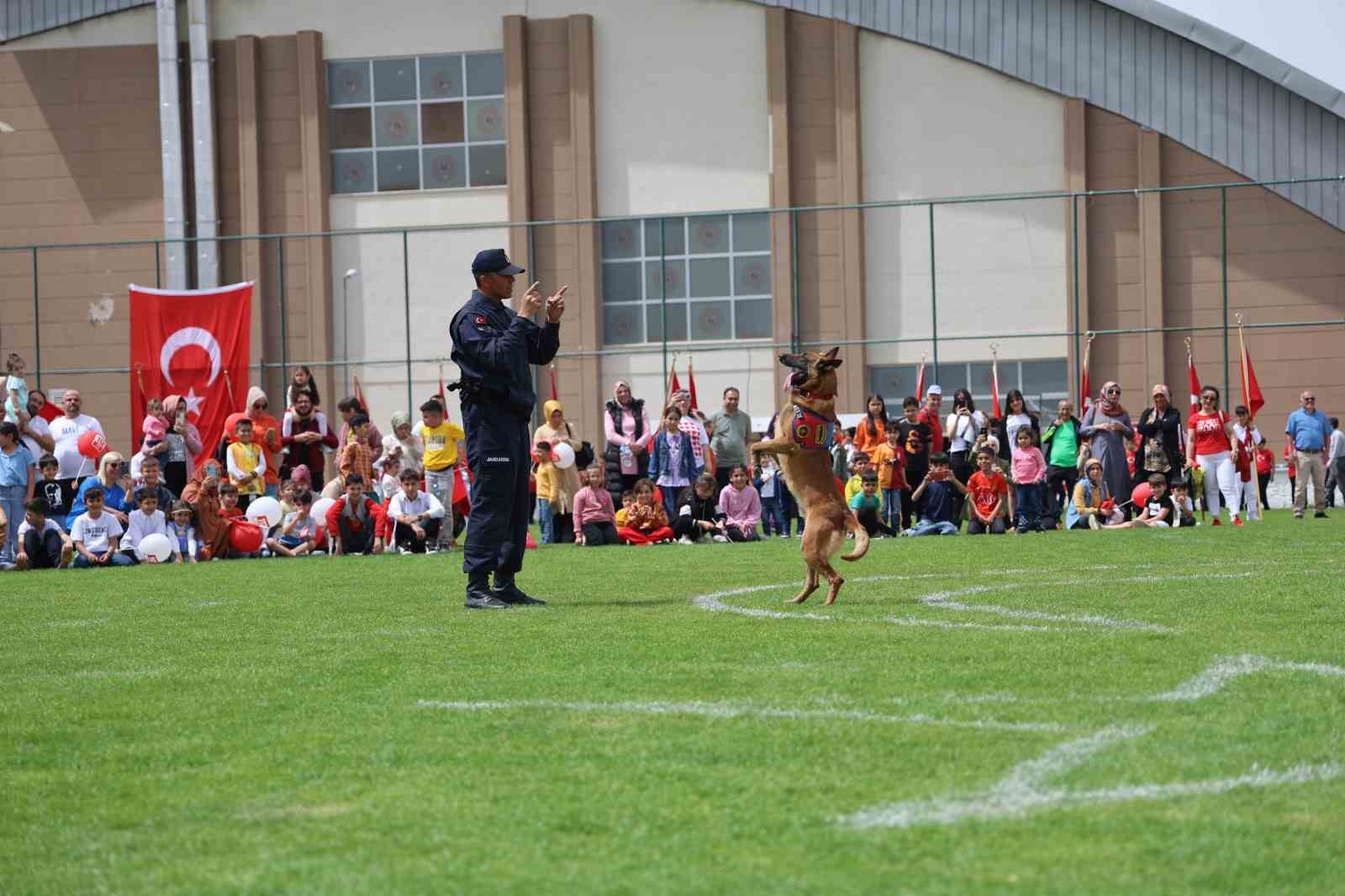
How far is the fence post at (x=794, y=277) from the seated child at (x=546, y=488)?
32.6ft

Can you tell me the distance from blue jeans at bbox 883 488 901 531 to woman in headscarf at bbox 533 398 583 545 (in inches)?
147

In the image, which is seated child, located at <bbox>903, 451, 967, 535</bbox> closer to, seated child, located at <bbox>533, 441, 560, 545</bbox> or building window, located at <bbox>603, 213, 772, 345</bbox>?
seated child, located at <bbox>533, 441, 560, 545</bbox>

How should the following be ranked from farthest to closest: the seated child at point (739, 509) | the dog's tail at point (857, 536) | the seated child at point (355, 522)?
the seated child at point (739, 509), the seated child at point (355, 522), the dog's tail at point (857, 536)

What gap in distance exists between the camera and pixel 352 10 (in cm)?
3569

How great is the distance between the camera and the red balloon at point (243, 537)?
19.7m

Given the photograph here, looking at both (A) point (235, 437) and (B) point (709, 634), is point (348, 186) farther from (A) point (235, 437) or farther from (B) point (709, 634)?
(B) point (709, 634)

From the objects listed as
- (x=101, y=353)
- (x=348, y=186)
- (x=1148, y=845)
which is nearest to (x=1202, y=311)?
(x=348, y=186)

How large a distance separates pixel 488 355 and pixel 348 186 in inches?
1031

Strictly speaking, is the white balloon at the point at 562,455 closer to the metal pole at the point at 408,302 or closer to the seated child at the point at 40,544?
the seated child at the point at 40,544

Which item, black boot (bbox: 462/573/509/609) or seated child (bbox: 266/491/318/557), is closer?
black boot (bbox: 462/573/509/609)

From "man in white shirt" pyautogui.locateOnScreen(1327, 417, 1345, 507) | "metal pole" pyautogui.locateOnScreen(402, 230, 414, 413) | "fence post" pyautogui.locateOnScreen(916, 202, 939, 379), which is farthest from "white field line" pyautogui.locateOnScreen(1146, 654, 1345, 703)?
"metal pole" pyautogui.locateOnScreen(402, 230, 414, 413)

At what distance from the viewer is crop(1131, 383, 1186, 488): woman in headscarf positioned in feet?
71.7

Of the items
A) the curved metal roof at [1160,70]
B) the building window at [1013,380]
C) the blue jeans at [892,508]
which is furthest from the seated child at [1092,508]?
the curved metal roof at [1160,70]

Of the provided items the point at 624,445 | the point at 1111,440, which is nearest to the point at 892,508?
the point at 1111,440
